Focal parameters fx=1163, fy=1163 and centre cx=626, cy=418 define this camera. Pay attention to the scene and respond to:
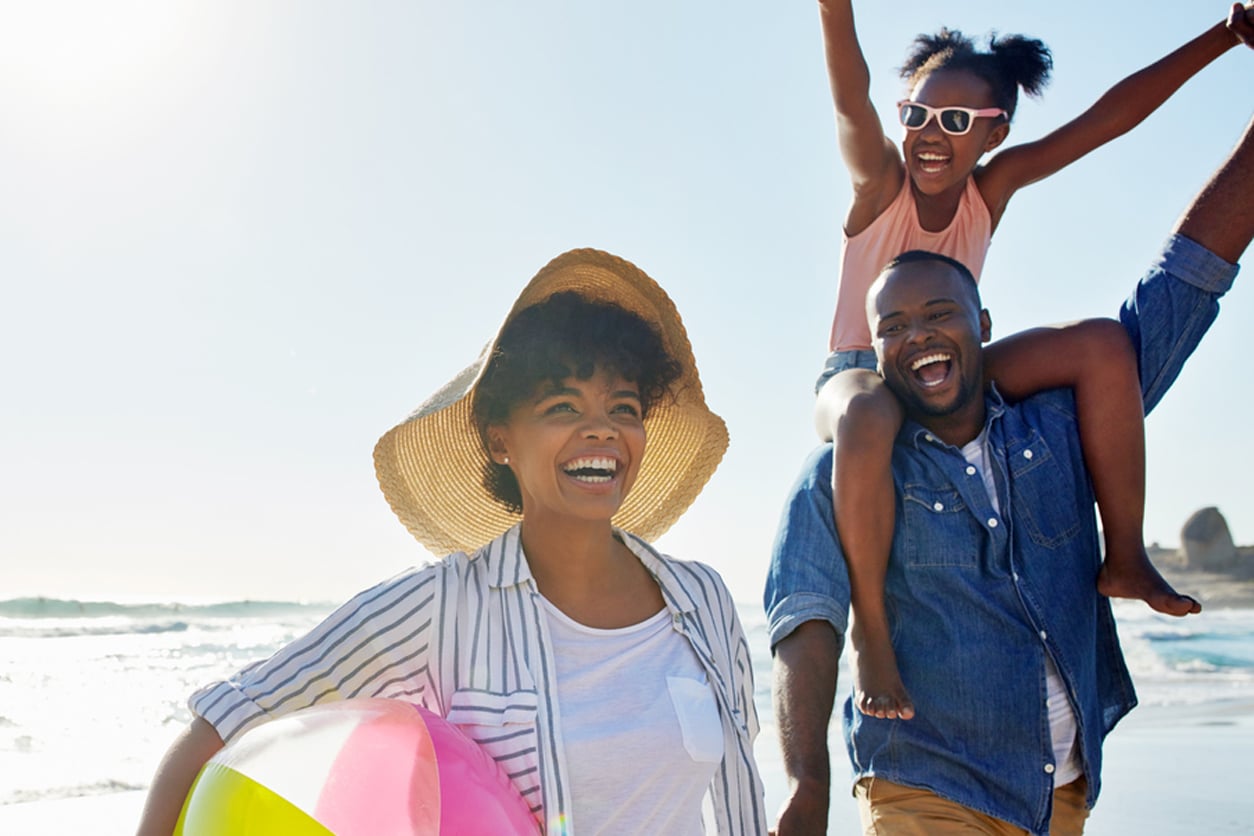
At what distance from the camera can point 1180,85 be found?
12.3 ft

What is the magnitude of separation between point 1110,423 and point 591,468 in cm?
136

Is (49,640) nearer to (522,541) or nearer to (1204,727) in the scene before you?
(1204,727)

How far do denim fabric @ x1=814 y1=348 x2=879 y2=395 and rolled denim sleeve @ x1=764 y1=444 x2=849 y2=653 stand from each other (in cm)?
58

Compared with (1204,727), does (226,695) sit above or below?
above

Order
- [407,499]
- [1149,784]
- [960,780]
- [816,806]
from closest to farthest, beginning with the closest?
[816,806] < [960,780] < [407,499] < [1149,784]

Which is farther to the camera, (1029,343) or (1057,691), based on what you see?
(1029,343)

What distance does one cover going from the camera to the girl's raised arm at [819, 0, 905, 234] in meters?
3.58

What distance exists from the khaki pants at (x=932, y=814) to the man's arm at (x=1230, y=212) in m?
1.39

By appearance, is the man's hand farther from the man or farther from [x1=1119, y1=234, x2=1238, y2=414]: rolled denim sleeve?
[x1=1119, y1=234, x2=1238, y2=414]: rolled denim sleeve

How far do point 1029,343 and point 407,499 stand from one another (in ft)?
5.54

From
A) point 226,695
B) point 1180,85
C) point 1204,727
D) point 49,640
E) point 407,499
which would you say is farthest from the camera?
point 49,640

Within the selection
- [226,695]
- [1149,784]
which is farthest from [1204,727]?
[226,695]

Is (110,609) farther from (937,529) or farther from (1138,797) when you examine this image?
(937,529)

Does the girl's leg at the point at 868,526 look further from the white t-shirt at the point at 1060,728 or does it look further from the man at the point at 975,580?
the white t-shirt at the point at 1060,728
